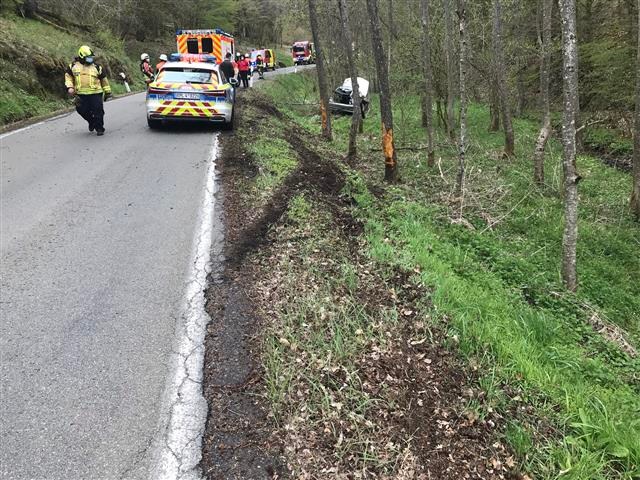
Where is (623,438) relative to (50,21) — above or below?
below

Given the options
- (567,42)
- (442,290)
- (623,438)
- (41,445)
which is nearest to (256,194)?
(442,290)

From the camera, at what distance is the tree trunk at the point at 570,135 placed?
599 centimetres

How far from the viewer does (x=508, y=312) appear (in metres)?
5.45

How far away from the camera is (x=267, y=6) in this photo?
58.6 m

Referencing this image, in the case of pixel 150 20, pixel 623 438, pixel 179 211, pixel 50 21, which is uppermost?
pixel 150 20

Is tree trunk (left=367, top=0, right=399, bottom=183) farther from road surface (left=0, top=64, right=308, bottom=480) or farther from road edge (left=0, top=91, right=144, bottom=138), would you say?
road edge (left=0, top=91, right=144, bottom=138)

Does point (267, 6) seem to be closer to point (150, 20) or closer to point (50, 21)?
point (150, 20)

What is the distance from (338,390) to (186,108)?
1061 cm

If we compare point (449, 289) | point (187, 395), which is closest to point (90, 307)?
point (187, 395)

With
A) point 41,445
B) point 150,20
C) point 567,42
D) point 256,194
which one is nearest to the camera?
point 41,445

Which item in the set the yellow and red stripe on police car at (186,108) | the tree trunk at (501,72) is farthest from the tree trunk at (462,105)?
the yellow and red stripe on police car at (186,108)

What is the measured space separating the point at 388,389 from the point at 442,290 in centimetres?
173

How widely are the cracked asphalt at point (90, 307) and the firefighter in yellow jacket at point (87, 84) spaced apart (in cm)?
255

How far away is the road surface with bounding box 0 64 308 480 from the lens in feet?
10.4
